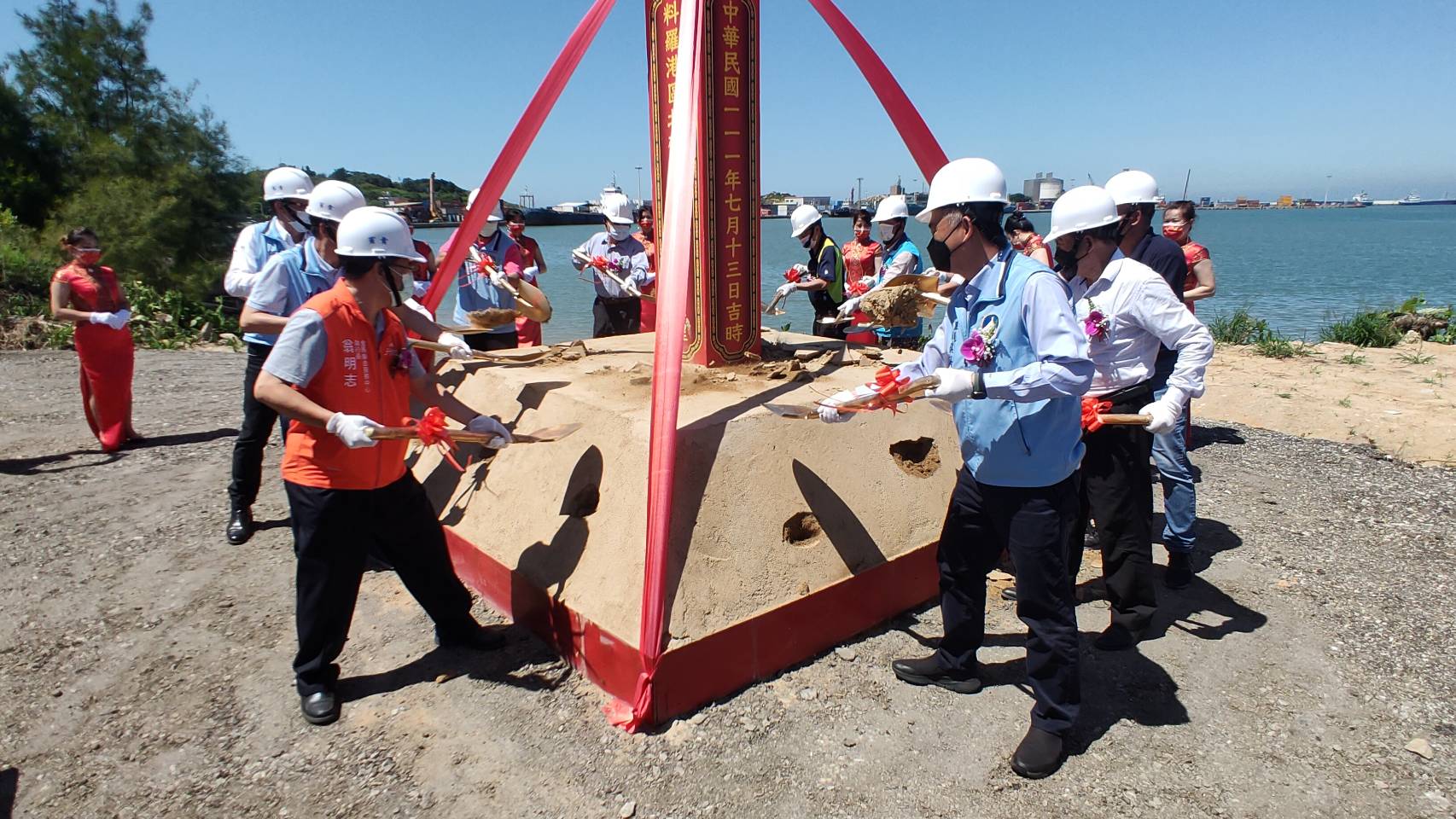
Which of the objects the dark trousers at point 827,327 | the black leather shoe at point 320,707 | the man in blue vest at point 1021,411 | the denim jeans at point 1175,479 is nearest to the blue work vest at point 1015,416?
the man in blue vest at point 1021,411

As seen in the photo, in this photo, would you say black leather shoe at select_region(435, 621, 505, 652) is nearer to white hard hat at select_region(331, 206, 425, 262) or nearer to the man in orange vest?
the man in orange vest

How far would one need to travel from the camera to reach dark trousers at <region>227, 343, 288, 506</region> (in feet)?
14.8

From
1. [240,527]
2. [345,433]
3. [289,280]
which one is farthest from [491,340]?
[345,433]

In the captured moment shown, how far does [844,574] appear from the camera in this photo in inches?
142

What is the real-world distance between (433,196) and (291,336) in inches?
238

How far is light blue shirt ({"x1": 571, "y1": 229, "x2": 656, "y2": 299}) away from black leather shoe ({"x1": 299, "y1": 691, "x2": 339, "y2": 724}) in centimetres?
477

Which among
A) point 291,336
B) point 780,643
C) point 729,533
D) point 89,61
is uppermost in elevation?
point 89,61

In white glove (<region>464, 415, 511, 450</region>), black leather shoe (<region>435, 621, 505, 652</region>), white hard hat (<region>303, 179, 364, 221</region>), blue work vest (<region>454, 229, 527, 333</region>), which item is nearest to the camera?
white glove (<region>464, 415, 511, 450</region>)

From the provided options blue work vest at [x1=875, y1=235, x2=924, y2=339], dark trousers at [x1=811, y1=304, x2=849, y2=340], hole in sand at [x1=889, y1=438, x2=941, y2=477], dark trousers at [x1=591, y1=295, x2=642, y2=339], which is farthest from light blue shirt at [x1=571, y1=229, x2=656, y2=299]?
hole in sand at [x1=889, y1=438, x2=941, y2=477]

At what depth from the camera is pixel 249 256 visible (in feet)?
15.2

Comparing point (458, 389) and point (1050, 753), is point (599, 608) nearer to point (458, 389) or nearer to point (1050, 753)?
point (1050, 753)

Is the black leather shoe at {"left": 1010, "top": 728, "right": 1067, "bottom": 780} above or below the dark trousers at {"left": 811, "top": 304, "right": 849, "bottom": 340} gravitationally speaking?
below

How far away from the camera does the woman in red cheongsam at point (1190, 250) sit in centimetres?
570

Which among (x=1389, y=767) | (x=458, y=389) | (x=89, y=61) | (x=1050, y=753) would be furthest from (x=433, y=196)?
(x=89, y=61)
